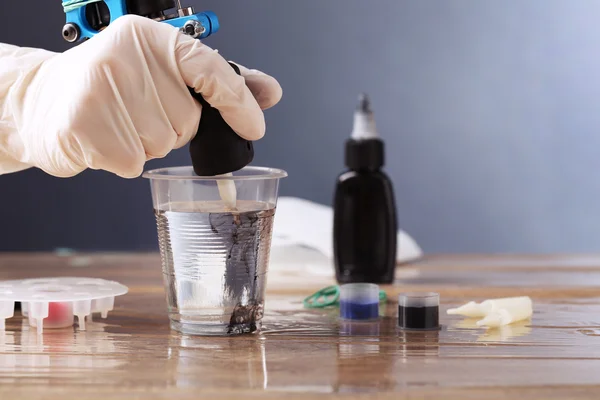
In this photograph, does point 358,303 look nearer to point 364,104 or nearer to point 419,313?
point 419,313

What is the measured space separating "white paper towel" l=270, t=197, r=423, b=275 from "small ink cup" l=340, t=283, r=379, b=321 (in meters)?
0.44

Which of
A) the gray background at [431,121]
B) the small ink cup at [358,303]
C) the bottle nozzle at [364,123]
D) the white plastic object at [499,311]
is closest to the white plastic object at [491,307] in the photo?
the white plastic object at [499,311]

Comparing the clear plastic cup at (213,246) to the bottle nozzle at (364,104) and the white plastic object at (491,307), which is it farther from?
the bottle nozzle at (364,104)

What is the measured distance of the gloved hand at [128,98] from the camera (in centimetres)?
86

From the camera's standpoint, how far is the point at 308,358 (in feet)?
2.69

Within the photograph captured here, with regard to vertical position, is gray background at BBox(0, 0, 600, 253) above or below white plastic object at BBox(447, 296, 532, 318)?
above

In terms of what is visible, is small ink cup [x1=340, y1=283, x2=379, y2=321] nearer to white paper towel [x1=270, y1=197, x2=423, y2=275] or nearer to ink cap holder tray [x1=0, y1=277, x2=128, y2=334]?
ink cap holder tray [x1=0, y1=277, x2=128, y2=334]

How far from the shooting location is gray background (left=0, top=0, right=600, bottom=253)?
2818 millimetres

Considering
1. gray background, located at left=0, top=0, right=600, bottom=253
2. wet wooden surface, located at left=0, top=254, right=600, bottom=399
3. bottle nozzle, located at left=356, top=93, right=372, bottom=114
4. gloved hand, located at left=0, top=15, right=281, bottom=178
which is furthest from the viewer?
gray background, located at left=0, top=0, right=600, bottom=253

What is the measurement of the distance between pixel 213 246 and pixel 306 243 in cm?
71

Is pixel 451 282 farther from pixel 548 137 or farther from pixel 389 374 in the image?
pixel 548 137

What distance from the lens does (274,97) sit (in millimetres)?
988

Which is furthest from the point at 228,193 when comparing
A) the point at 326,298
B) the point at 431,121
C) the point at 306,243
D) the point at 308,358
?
the point at 431,121

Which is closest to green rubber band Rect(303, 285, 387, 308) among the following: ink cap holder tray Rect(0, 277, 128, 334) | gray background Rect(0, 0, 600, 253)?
ink cap holder tray Rect(0, 277, 128, 334)
